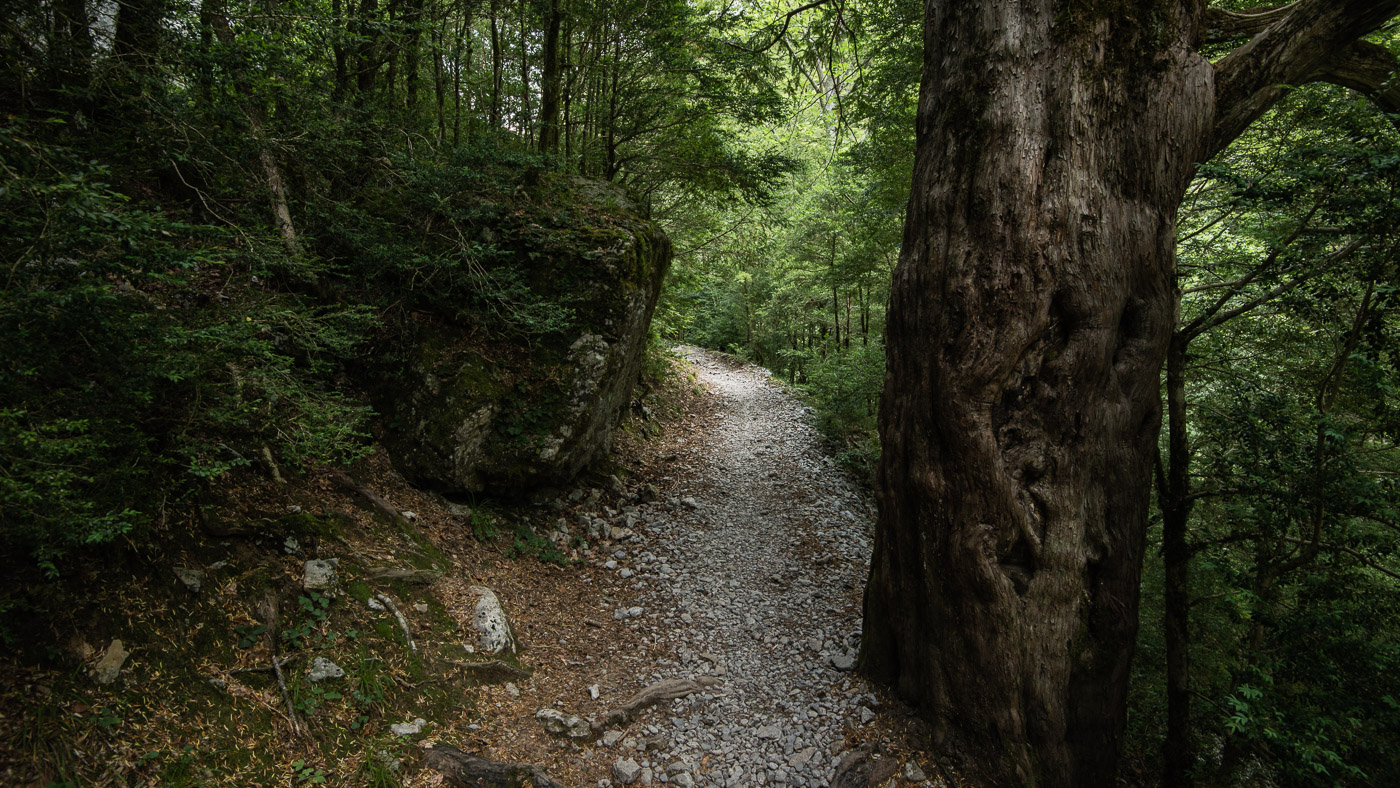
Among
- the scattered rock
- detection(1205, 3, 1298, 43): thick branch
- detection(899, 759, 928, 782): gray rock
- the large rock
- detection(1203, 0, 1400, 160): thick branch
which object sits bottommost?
detection(899, 759, 928, 782): gray rock

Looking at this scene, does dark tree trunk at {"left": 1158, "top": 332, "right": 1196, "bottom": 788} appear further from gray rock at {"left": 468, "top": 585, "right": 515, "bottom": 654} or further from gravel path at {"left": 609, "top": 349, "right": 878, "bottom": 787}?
gray rock at {"left": 468, "top": 585, "right": 515, "bottom": 654}

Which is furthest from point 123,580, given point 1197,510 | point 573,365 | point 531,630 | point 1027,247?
point 1197,510

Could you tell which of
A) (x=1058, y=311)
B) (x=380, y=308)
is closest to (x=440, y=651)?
(x=380, y=308)

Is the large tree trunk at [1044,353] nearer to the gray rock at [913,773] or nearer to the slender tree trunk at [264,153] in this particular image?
the gray rock at [913,773]

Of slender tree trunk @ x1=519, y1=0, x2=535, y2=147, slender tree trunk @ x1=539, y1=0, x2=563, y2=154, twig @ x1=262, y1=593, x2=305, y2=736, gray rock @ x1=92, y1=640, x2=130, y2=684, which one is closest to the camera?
gray rock @ x1=92, y1=640, x2=130, y2=684

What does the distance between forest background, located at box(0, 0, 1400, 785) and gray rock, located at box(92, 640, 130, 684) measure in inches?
17.9

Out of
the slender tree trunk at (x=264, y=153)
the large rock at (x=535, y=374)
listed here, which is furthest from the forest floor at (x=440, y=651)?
the slender tree trunk at (x=264, y=153)

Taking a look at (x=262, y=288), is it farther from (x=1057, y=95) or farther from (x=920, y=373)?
(x=1057, y=95)

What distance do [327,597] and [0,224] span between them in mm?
2892

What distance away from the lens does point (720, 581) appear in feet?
21.1

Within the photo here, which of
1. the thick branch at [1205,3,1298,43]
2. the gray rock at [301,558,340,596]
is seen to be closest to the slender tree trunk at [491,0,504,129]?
the gray rock at [301,558,340,596]

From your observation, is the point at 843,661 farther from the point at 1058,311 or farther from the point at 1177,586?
the point at 1058,311

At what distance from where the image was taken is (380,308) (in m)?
5.96

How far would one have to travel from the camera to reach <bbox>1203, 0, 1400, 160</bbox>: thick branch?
11.6 ft
